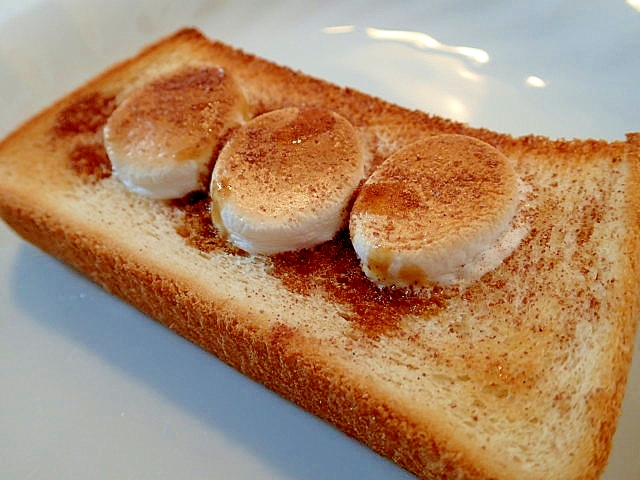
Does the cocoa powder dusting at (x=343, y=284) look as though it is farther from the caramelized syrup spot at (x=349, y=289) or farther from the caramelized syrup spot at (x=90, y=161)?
the caramelized syrup spot at (x=90, y=161)

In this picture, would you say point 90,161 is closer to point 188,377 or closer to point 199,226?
point 199,226

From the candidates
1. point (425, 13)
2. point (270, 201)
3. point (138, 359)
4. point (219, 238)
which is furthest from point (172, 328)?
point (425, 13)

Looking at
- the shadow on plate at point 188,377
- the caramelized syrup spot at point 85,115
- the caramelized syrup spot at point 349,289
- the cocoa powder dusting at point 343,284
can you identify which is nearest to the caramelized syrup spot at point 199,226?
the cocoa powder dusting at point 343,284

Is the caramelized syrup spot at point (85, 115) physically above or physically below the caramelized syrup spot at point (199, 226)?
above

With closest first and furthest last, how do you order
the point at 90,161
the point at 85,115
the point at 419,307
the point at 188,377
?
the point at 419,307 < the point at 188,377 < the point at 90,161 < the point at 85,115

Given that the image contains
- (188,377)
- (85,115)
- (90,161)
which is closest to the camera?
(188,377)

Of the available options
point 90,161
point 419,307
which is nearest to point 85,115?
point 90,161

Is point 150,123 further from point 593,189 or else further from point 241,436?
point 593,189
